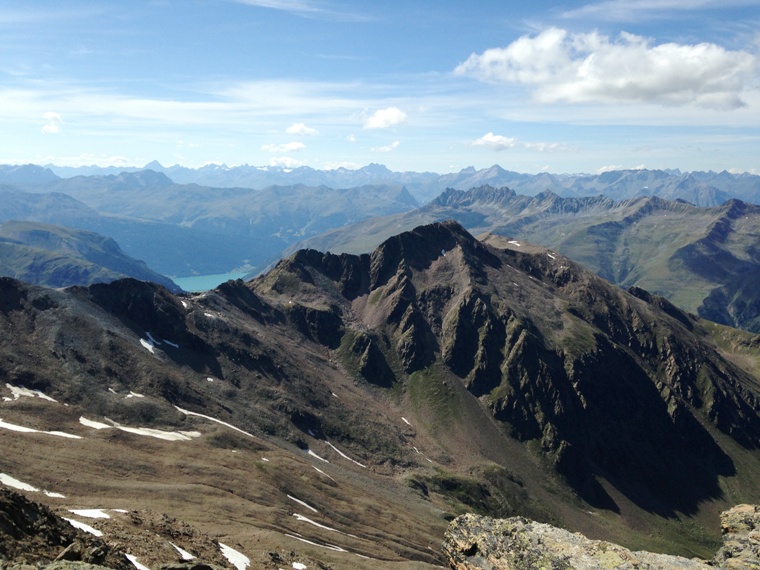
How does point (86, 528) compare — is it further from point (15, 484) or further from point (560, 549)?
point (560, 549)

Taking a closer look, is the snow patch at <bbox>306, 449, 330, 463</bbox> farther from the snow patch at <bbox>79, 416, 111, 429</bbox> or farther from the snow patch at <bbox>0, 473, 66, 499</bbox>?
the snow patch at <bbox>0, 473, 66, 499</bbox>

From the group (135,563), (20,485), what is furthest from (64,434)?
(135,563)

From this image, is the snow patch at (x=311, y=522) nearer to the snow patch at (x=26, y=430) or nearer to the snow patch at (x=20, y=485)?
the snow patch at (x=20, y=485)

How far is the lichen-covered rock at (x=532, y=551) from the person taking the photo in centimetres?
3878

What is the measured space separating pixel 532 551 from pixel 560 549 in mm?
2151

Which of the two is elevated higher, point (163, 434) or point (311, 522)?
point (163, 434)

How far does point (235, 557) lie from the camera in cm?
5966

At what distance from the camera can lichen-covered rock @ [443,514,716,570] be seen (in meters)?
38.8

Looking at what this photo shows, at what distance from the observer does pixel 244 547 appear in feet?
218

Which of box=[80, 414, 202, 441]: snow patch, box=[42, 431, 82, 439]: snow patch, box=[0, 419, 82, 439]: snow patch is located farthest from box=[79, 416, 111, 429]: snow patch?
box=[0, 419, 82, 439]: snow patch

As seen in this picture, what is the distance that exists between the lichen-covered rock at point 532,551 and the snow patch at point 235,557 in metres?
23.4

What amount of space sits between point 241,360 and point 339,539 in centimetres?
10917

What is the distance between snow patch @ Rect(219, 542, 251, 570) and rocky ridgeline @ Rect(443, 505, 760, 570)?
2337cm

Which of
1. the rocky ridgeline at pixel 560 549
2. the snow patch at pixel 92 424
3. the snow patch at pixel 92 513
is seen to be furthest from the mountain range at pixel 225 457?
the rocky ridgeline at pixel 560 549
